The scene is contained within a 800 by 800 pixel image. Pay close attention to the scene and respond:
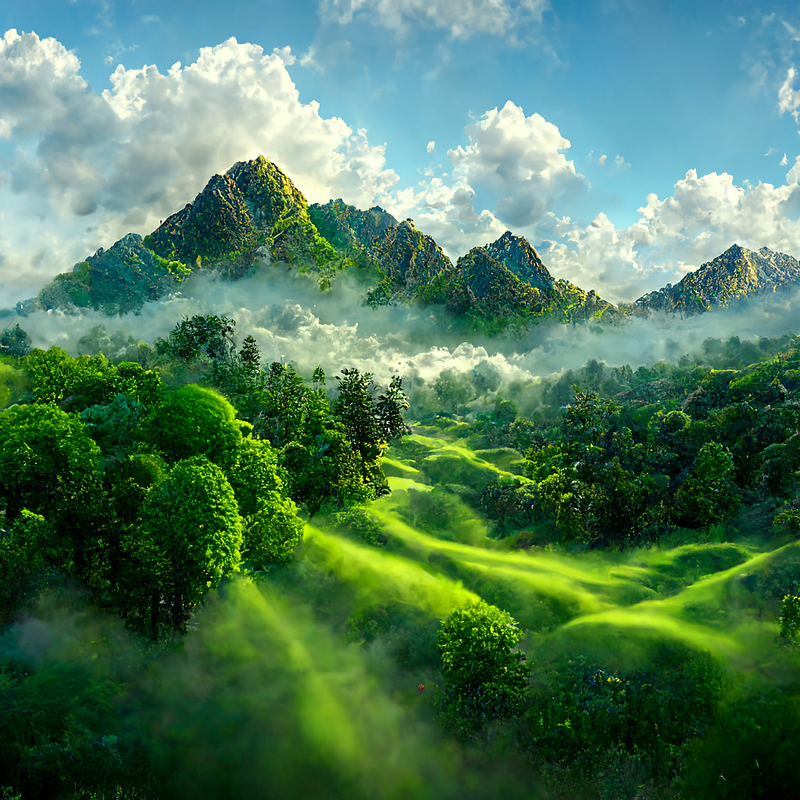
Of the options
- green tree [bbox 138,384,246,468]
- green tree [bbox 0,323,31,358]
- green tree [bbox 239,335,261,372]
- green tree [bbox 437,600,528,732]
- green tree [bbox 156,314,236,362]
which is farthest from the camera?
green tree [bbox 156,314,236,362]

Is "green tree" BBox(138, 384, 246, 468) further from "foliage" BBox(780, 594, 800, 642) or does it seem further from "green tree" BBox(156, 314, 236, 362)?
"green tree" BBox(156, 314, 236, 362)

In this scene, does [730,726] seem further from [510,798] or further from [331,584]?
[331,584]

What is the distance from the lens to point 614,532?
7006cm

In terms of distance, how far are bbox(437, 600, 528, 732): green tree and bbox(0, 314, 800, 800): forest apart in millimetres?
168

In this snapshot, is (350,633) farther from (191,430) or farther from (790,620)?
(790,620)

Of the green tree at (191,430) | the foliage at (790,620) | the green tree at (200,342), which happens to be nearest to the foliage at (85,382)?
the green tree at (191,430)

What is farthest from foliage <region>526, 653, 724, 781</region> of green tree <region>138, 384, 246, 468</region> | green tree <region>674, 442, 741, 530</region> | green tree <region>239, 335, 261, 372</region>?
green tree <region>239, 335, 261, 372</region>

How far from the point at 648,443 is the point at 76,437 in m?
85.2

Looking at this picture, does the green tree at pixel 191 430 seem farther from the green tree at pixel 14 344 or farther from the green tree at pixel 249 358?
the green tree at pixel 14 344

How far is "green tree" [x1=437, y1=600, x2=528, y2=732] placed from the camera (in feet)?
119

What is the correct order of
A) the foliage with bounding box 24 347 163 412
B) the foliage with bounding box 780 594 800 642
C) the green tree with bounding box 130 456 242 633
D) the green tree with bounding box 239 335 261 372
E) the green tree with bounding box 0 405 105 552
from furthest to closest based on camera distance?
the green tree with bounding box 239 335 261 372, the foliage with bounding box 24 347 163 412, the green tree with bounding box 0 405 105 552, the green tree with bounding box 130 456 242 633, the foliage with bounding box 780 594 800 642

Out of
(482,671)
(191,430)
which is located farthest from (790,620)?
(191,430)

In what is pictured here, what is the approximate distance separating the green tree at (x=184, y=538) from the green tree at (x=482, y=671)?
1940cm

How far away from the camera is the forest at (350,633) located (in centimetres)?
3294
